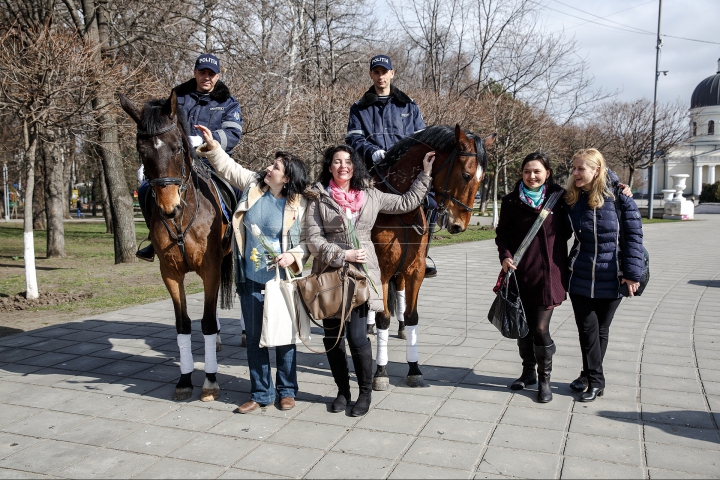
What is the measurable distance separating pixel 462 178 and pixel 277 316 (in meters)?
1.87

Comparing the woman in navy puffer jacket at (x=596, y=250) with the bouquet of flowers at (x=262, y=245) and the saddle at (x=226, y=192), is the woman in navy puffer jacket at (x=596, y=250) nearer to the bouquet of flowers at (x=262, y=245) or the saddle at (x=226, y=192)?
the bouquet of flowers at (x=262, y=245)

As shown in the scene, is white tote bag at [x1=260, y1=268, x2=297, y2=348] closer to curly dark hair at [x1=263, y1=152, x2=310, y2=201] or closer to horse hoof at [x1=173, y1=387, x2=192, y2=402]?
curly dark hair at [x1=263, y1=152, x2=310, y2=201]

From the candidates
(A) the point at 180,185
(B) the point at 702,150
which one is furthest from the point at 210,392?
(B) the point at 702,150

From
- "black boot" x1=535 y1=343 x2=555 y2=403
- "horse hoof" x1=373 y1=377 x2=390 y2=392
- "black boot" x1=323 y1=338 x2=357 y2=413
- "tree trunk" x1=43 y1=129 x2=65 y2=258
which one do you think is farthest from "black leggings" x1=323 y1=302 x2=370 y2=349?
"tree trunk" x1=43 y1=129 x2=65 y2=258

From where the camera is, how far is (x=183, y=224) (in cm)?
512

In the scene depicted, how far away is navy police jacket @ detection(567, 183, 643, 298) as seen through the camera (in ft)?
16.0

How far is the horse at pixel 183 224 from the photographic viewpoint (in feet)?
15.2

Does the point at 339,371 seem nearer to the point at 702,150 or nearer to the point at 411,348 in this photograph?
the point at 411,348

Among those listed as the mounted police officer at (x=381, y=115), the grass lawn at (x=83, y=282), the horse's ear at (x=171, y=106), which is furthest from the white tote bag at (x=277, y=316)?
the grass lawn at (x=83, y=282)

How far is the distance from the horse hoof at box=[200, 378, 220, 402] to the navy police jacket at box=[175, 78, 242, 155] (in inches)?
88.4

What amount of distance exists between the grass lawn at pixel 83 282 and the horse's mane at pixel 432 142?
5.56m

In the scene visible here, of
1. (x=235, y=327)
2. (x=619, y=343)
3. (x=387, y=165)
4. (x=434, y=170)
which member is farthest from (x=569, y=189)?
(x=235, y=327)

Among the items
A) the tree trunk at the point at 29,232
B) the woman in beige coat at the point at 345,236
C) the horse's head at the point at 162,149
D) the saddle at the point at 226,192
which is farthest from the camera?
the tree trunk at the point at 29,232

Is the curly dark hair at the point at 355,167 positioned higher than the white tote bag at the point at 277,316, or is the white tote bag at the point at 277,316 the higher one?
the curly dark hair at the point at 355,167
